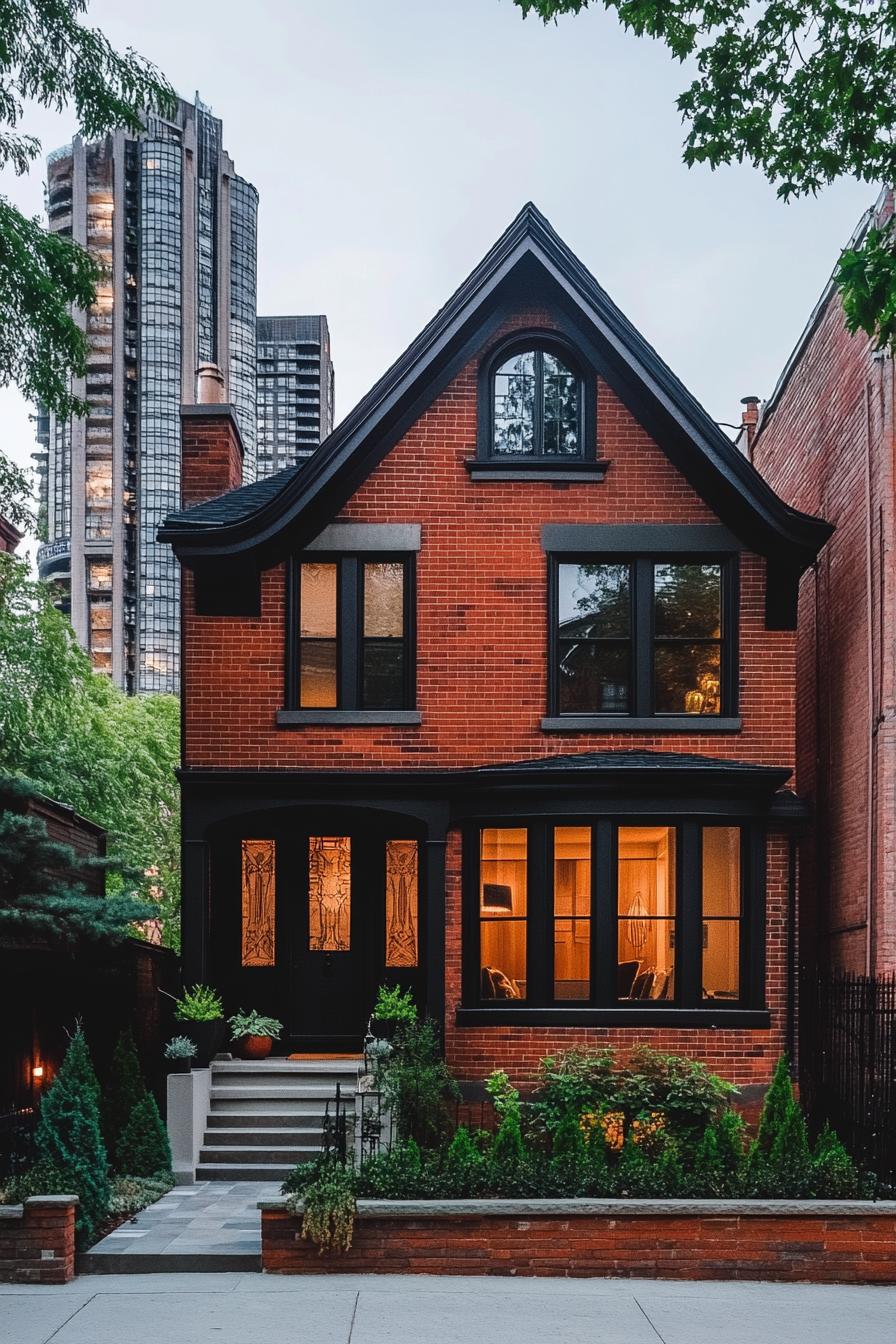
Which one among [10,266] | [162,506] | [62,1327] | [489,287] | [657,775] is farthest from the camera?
[162,506]

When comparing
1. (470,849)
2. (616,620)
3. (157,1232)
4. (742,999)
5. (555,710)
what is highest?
(616,620)

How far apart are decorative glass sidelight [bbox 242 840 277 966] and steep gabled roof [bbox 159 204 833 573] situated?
3662mm

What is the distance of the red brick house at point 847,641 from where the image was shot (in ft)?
51.4

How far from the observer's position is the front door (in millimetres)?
17094

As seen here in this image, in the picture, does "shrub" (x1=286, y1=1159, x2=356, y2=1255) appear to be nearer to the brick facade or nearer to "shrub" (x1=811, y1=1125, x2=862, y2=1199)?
"shrub" (x1=811, y1=1125, x2=862, y2=1199)

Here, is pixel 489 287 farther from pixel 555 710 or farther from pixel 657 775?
pixel 657 775

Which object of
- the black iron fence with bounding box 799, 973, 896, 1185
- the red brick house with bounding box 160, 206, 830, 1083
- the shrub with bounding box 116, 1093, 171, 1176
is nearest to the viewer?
the black iron fence with bounding box 799, 973, 896, 1185

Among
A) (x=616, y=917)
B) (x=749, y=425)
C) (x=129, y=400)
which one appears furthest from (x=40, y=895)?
(x=129, y=400)

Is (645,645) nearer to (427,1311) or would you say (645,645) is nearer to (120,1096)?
(120,1096)

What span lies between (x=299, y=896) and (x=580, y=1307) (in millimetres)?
7987

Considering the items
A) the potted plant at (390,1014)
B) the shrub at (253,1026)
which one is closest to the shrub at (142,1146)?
the shrub at (253,1026)

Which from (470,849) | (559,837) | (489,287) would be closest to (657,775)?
(559,837)

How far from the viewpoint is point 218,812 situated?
653 inches

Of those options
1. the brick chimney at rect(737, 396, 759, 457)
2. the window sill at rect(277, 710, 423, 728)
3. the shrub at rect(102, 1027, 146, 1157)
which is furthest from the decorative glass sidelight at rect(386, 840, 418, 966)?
the brick chimney at rect(737, 396, 759, 457)
